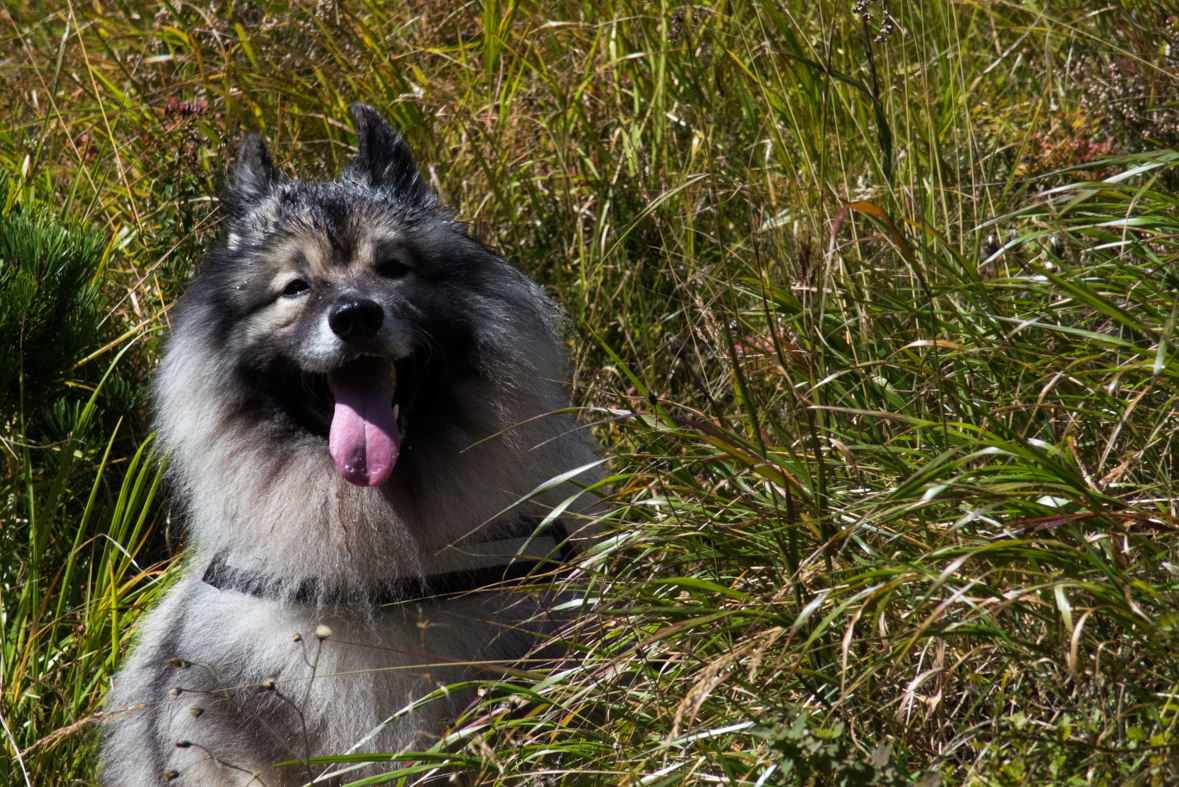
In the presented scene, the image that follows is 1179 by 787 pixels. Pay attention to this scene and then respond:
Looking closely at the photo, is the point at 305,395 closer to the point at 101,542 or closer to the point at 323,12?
the point at 101,542

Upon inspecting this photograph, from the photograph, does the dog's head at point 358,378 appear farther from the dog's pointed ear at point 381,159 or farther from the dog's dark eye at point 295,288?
the dog's pointed ear at point 381,159

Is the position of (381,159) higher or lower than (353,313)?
higher

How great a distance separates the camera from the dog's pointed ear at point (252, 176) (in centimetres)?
306

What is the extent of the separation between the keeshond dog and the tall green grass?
25 cm

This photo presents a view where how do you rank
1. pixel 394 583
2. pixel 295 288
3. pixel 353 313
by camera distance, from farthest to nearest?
pixel 295 288 → pixel 394 583 → pixel 353 313

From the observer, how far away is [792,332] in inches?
122

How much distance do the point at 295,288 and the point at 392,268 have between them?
270mm

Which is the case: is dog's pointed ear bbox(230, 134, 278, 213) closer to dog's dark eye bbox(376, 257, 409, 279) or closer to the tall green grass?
dog's dark eye bbox(376, 257, 409, 279)

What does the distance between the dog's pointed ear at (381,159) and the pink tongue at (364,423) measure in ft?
2.18

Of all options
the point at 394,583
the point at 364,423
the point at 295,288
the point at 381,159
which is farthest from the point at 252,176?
the point at 394,583

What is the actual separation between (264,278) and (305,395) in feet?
1.14

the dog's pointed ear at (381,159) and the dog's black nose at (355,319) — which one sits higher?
the dog's pointed ear at (381,159)

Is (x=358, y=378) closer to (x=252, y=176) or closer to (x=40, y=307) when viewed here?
(x=252, y=176)

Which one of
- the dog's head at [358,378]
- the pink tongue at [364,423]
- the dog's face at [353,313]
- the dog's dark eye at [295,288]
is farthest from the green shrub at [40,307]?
the pink tongue at [364,423]
